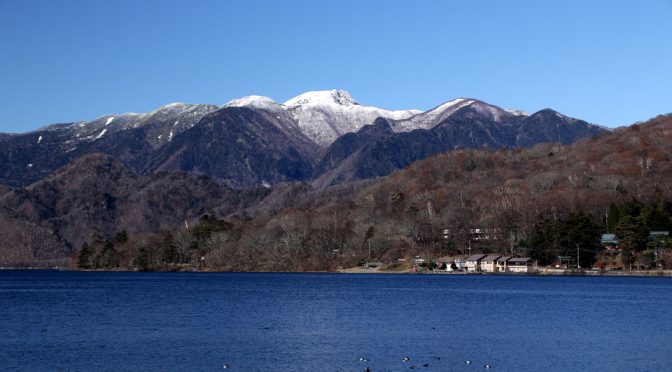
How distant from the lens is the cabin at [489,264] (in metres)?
161

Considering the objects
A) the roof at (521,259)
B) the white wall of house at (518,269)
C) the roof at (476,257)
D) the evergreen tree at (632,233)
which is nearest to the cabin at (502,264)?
the white wall of house at (518,269)

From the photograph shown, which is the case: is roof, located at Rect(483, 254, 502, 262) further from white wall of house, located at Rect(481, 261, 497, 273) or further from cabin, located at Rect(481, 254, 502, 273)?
white wall of house, located at Rect(481, 261, 497, 273)

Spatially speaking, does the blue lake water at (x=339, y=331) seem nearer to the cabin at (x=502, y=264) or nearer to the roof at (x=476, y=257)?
the cabin at (x=502, y=264)

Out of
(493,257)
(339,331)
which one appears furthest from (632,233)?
(339,331)

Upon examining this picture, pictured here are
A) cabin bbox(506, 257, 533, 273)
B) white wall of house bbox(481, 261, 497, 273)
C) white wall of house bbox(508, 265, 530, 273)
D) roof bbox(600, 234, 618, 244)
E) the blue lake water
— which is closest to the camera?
the blue lake water

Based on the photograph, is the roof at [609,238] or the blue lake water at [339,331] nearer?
the blue lake water at [339,331]

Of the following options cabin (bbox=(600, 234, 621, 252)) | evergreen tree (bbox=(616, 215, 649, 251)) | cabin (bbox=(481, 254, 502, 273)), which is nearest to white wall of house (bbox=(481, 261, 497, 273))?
cabin (bbox=(481, 254, 502, 273))

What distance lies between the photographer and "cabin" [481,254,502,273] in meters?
161

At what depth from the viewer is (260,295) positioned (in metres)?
101

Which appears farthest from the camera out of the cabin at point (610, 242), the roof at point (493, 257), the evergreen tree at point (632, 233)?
the roof at point (493, 257)

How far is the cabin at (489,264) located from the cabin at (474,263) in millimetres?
678

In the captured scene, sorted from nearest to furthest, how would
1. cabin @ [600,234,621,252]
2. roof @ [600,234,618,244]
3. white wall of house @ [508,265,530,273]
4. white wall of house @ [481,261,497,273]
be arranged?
roof @ [600,234,618,244] → cabin @ [600,234,621,252] → white wall of house @ [508,265,530,273] → white wall of house @ [481,261,497,273]

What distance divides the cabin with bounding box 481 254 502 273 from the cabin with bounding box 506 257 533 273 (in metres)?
2.51

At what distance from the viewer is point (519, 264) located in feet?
519
